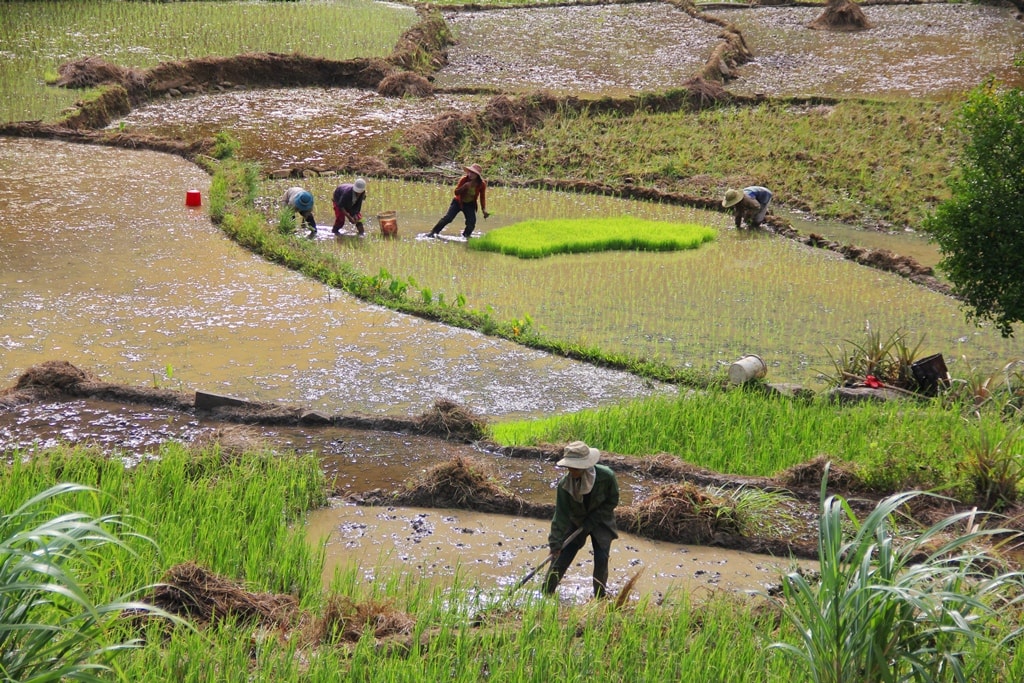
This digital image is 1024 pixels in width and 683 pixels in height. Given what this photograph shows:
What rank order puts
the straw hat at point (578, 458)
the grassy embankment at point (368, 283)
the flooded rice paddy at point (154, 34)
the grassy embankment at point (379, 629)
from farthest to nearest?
1. the flooded rice paddy at point (154, 34)
2. the grassy embankment at point (368, 283)
3. the straw hat at point (578, 458)
4. the grassy embankment at point (379, 629)

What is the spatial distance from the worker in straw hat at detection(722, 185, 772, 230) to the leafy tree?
14.9 ft

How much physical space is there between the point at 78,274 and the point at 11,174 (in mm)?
4156

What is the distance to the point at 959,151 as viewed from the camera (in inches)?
612

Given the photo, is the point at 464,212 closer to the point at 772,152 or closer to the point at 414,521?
the point at 772,152

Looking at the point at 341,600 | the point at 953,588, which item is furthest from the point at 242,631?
the point at 953,588

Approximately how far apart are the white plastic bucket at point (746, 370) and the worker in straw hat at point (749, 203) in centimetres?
516

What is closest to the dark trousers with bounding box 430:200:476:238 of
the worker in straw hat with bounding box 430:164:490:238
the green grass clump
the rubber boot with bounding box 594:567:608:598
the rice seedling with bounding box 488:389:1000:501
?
the worker in straw hat with bounding box 430:164:490:238

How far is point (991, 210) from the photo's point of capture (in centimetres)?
832

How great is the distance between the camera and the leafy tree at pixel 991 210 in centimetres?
826

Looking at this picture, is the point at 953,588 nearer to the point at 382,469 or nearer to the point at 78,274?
the point at 382,469

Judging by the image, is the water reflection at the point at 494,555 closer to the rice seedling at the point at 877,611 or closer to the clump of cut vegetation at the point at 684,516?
the clump of cut vegetation at the point at 684,516

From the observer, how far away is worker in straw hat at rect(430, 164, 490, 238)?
12.0 metres

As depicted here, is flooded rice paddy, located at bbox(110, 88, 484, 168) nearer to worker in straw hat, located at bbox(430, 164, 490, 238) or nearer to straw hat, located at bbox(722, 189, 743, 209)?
worker in straw hat, located at bbox(430, 164, 490, 238)

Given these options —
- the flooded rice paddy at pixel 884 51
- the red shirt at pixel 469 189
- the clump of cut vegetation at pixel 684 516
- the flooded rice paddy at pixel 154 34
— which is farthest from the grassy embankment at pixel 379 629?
the flooded rice paddy at pixel 884 51
